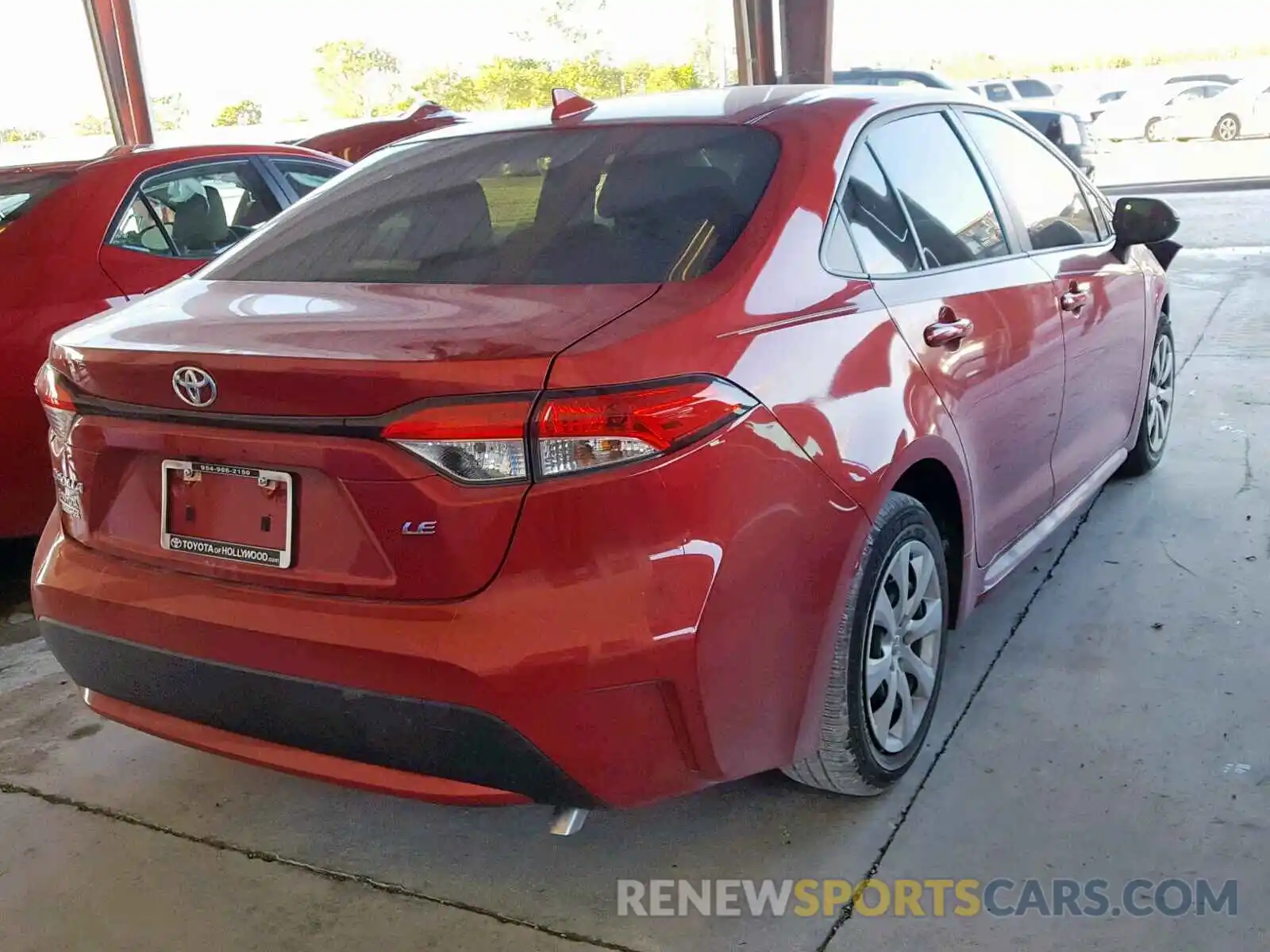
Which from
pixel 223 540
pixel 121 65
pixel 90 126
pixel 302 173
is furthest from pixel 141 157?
pixel 90 126

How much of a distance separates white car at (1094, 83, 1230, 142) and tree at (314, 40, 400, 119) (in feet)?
42.0

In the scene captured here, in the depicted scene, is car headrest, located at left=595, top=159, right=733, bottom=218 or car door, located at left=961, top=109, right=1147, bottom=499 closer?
car headrest, located at left=595, top=159, right=733, bottom=218

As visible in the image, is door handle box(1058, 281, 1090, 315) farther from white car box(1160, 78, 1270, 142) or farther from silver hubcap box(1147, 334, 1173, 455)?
white car box(1160, 78, 1270, 142)

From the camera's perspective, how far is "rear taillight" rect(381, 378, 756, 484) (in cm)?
180

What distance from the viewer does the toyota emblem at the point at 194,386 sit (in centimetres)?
198

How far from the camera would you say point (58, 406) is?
2232mm

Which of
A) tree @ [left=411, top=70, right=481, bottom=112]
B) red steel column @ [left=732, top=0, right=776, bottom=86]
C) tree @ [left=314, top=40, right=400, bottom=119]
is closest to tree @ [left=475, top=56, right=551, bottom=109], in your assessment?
tree @ [left=411, top=70, right=481, bottom=112]

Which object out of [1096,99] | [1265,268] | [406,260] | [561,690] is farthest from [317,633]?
[1096,99]

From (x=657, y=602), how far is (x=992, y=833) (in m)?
1.03

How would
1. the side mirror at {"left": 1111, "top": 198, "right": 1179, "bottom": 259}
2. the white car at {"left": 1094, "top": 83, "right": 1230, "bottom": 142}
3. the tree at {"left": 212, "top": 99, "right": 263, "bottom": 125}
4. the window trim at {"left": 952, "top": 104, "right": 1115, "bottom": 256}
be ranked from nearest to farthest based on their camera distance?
the window trim at {"left": 952, "top": 104, "right": 1115, "bottom": 256}, the side mirror at {"left": 1111, "top": 198, "right": 1179, "bottom": 259}, the tree at {"left": 212, "top": 99, "right": 263, "bottom": 125}, the white car at {"left": 1094, "top": 83, "right": 1230, "bottom": 142}

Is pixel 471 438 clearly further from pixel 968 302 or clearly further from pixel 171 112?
pixel 171 112

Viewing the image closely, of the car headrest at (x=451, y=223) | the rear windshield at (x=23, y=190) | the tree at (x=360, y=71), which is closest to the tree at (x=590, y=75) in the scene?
the tree at (x=360, y=71)

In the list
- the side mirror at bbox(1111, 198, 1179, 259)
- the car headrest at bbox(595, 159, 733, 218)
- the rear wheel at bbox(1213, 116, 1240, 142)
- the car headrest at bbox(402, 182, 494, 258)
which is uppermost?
the car headrest at bbox(595, 159, 733, 218)

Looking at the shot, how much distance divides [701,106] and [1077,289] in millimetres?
1269
